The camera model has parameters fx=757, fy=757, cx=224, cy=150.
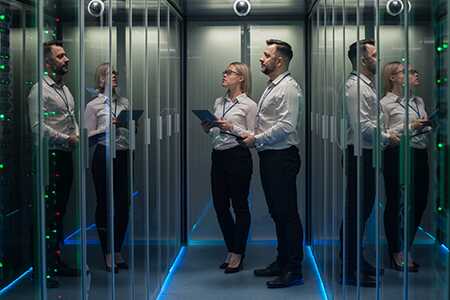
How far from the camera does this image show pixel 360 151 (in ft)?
13.5

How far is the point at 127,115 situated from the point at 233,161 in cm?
221

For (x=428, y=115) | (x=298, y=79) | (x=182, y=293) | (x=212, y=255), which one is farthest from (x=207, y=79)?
(x=428, y=115)

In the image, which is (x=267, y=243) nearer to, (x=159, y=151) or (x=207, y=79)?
(x=207, y=79)

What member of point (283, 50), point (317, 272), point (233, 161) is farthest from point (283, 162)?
point (317, 272)

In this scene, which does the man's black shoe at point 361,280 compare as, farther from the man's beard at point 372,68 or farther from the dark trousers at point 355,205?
the man's beard at point 372,68

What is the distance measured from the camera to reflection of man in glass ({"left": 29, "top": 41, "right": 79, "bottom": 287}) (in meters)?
2.94

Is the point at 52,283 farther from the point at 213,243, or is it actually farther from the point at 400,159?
the point at 213,243

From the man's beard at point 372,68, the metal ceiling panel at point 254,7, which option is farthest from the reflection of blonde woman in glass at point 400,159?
the metal ceiling panel at point 254,7

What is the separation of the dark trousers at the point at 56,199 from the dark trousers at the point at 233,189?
325 cm

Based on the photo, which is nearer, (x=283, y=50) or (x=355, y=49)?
(x=355, y=49)

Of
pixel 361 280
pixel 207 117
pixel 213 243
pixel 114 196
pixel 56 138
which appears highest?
pixel 207 117

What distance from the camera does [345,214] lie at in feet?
14.8

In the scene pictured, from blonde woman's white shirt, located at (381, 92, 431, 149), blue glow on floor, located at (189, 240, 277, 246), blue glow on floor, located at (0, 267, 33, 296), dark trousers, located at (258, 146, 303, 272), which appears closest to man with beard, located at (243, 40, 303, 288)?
dark trousers, located at (258, 146, 303, 272)

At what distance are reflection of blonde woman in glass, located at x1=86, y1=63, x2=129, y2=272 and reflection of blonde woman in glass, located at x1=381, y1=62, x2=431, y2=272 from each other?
1.36 meters
